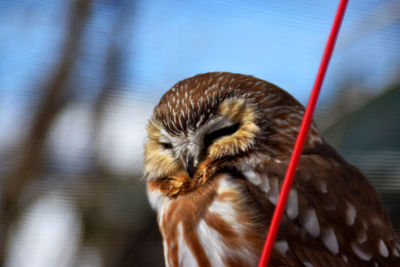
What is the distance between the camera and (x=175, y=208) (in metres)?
0.98

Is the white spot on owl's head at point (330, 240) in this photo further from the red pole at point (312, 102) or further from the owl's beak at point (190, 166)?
the red pole at point (312, 102)

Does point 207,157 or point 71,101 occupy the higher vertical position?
point 207,157

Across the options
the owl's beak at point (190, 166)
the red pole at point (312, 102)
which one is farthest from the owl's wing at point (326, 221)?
the red pole at point (312, 102)

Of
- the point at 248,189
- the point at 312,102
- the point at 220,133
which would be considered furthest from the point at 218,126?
the point at 312,102

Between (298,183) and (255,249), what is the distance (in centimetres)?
15

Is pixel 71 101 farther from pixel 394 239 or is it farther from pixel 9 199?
pixel 394 239

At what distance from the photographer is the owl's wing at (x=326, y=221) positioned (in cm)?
91

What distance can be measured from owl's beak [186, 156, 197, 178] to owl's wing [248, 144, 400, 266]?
0.46ft

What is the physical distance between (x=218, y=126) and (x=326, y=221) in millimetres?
270

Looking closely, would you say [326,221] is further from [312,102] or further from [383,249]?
[312,102]

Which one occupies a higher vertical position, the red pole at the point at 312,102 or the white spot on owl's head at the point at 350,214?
the red pole at the point at 312,102

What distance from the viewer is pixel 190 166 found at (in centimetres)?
98

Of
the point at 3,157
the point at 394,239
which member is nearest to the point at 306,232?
the point at 394,239

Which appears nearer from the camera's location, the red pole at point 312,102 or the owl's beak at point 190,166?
the red pole at point 312,102
